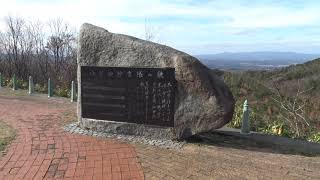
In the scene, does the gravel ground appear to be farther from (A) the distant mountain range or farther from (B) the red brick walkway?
(A) the distant mountain range

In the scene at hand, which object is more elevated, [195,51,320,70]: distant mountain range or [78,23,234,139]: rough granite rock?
[195,51,320,70]: distant mountain range

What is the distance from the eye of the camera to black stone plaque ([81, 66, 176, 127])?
27.0 ft

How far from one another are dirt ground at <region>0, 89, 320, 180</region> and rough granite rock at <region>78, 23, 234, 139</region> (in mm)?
471

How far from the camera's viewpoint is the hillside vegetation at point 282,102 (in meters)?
10.9

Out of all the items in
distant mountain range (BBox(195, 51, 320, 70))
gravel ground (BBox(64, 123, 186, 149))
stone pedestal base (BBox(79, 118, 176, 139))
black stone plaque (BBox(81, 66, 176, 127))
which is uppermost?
distant mountain range (BBox(195, 51, 320, 70))

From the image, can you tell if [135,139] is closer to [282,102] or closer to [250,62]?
[282,102]

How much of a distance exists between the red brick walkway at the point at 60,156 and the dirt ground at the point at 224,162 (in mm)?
221

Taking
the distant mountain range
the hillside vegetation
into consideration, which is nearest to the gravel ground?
the distant mountain range

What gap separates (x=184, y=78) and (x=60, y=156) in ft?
8.37

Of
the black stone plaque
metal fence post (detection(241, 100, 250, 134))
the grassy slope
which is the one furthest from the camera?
metal fence post (detection(241, 100, 250, 134))

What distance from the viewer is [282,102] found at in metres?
14.9

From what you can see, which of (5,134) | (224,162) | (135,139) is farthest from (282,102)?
(5,134)

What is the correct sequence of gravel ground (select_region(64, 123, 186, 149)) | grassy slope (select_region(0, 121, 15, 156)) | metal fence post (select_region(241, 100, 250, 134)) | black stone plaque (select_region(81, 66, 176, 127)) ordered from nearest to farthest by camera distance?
grassy slope (select_region(0, 121, 15, 156)) → gravel ground (select_region(64, 123, 186, 149)) → black stone plaque (select_region(81, 66, 176, 127)) → metal fence post (select_region(241, 100, 250, 134))

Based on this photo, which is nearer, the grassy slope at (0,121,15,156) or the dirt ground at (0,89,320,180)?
the dirt ground at (0,89,320,180)
